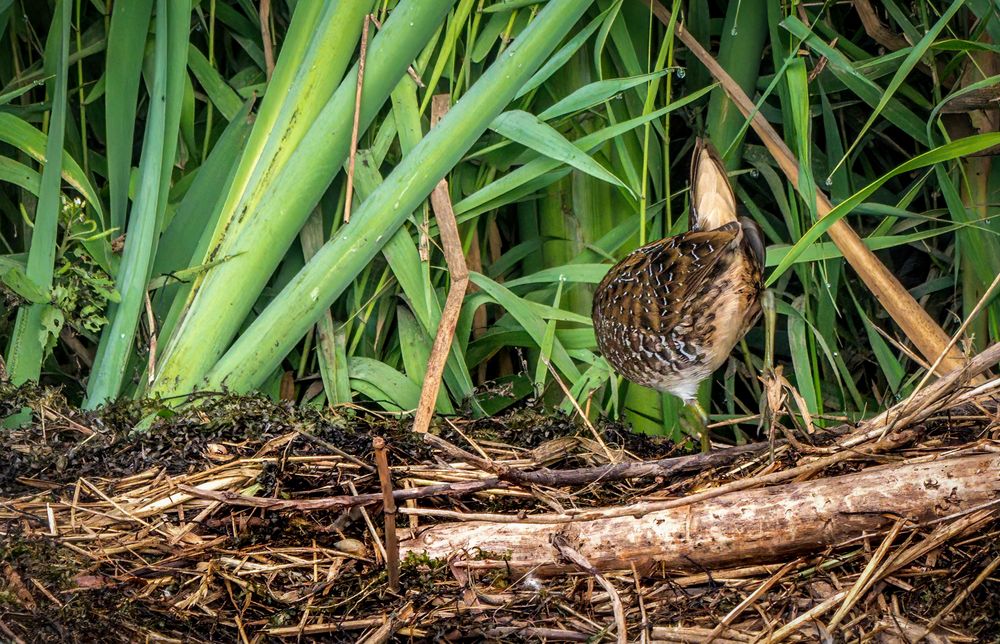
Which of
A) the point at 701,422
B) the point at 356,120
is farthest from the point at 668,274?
the point at 356,120

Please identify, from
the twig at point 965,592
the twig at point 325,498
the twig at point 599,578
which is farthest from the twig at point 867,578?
the twig at point 325,498

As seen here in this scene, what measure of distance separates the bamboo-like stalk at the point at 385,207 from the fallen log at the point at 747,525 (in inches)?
29.1

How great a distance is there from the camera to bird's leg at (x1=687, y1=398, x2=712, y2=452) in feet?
8.79

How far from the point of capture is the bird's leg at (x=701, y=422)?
8.79 feet

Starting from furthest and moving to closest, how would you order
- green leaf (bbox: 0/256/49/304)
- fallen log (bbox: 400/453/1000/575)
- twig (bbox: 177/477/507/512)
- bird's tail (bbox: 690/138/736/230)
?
bird's tail (bbox: 690/138/736/230) → green leaf (bbox: 0/256/49/304) → twig (bbox: 177/477/507/512) → fallen log (bbox: 400/453/1000/575)

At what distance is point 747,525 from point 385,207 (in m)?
1.19

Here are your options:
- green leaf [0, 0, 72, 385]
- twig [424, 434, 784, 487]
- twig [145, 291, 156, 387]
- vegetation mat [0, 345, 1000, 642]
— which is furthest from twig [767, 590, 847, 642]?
green leaf [0, 0, 72, 385]

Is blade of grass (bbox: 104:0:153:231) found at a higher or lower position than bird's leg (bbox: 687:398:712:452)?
higher

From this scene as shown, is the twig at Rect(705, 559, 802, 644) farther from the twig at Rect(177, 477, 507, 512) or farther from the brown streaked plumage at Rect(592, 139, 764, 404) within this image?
the brown streaked plumage at Rect(592, 139, 764, 404)

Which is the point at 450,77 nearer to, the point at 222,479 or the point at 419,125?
the point at 419,125

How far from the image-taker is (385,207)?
8.52 feet

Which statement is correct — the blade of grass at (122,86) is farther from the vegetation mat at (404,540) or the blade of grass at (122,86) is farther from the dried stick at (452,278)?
the dried stick at (452,278)

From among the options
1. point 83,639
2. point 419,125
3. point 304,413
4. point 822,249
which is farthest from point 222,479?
point 822,249

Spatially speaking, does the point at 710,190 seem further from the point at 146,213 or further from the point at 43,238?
the point at 43,238
